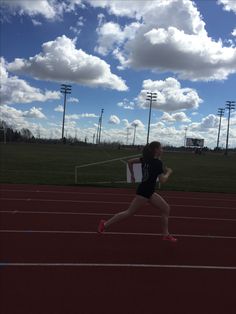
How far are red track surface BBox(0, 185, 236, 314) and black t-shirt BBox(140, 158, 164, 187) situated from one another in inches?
44.6

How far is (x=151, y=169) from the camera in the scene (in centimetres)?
803

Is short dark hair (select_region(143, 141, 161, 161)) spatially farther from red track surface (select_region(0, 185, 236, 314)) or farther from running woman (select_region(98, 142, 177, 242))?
red track surface (select_region(0, 185, 236, 314))

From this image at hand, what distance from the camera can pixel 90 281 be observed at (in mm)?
5969

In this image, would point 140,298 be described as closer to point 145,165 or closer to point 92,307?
point 92,307

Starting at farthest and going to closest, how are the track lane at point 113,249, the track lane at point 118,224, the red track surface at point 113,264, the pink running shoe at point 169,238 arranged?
the track lane at point 118,224 < the pink running shoe at point 169,238 < the track lane at point 113,249 < the red track surface at point 113,264

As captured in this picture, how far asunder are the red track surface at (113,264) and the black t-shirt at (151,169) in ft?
3.72

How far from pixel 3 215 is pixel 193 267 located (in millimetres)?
5432

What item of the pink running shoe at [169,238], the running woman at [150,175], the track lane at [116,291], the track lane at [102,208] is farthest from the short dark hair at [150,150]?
the track lane at [102,208]

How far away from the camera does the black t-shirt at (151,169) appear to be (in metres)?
8.03

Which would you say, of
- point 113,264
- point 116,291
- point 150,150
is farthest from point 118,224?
point 116,291

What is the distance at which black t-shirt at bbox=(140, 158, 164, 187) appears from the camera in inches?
316

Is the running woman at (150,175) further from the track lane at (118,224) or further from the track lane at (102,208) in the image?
the track lane at (102,208)

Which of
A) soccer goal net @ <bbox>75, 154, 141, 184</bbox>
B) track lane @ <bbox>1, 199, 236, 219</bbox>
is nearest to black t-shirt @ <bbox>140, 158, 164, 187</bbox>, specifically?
track lane @ <bbox>1, 199, 236, 219</bbox>

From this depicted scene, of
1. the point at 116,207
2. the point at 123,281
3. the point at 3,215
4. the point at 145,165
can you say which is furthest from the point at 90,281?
the point at 116,207
